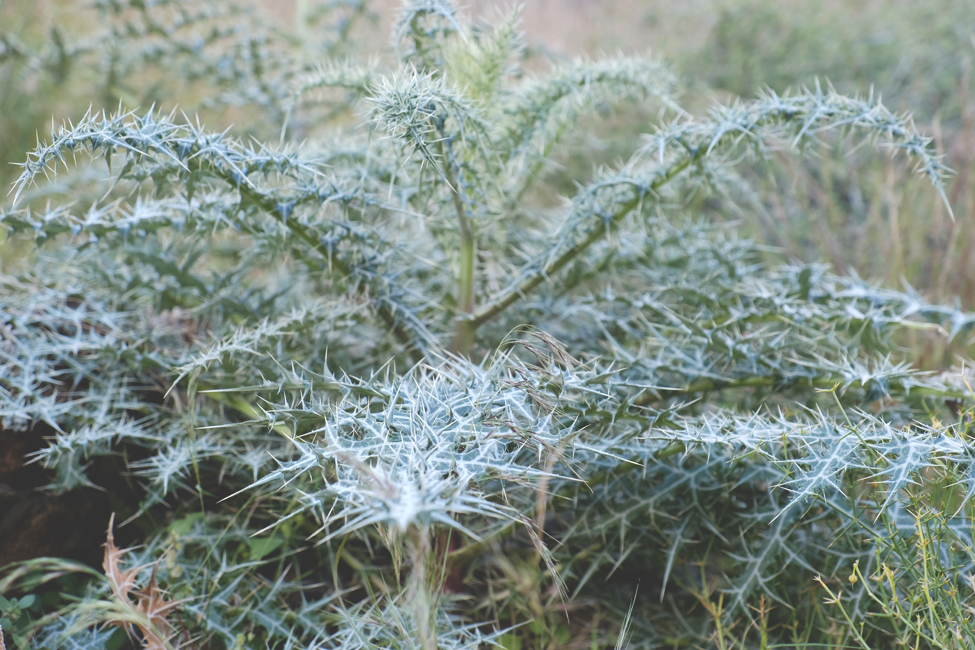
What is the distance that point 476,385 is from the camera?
103 cm

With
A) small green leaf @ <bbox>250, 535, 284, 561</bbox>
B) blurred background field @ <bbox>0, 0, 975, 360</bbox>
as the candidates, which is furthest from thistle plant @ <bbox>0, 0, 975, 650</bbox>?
blurred background field @ <bbox>0, 0, 975, 360</bbox>

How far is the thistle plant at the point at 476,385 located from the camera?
3.50 feet

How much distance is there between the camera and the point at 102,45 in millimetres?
2424

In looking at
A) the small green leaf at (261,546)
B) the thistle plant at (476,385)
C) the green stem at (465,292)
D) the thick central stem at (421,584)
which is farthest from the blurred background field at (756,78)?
the thick central stem at (421,584)

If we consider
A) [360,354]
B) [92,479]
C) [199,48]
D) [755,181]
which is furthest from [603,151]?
[92,479]

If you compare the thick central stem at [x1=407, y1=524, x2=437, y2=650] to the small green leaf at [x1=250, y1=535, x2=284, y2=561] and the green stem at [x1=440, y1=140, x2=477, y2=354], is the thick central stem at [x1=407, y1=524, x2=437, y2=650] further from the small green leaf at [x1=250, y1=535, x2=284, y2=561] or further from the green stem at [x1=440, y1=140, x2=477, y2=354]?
the green stem at [x1=440, y1=140, x2=477, y2=354]

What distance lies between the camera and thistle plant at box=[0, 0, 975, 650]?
1066mm

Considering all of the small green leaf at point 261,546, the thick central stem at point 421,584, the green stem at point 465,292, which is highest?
the green stem at point 465,292

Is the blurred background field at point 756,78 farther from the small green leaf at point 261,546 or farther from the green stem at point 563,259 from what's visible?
the small green leaf at point 261,546

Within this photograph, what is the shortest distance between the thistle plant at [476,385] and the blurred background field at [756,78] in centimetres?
79

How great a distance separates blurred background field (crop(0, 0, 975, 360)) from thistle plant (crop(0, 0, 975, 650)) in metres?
0.79

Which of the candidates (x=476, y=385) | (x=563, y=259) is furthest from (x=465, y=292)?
(x=476, y=385)

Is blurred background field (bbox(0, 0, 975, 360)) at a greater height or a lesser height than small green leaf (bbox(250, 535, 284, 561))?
greater

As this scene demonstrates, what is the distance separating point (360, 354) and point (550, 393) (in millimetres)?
693
